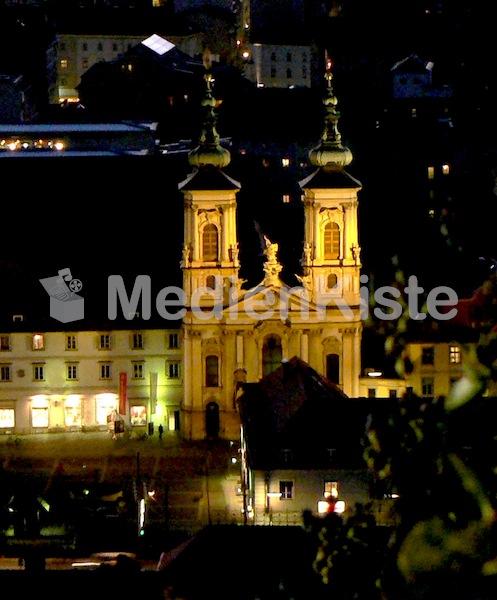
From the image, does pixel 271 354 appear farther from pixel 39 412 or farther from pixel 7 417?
pixel 7 417

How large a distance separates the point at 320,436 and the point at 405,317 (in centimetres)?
2747

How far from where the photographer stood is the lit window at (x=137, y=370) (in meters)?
46.9

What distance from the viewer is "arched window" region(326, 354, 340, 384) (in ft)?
151

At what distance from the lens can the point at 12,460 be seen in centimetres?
4384

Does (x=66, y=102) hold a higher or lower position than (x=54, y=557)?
higher

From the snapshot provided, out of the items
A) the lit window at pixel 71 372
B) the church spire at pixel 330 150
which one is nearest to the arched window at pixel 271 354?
the church spire at pixel 330 150

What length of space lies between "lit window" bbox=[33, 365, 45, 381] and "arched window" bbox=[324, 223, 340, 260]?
A: 24.6 feet

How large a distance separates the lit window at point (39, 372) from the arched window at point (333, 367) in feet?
22.7

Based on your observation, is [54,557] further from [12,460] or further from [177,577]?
[12,460]

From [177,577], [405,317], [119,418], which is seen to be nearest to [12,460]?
[119,418]

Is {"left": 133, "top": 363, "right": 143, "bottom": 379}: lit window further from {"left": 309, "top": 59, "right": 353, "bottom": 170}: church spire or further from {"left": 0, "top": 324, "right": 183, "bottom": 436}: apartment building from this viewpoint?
{"left": 309, "top": 59, "right": 353, "bottom": 170}: church spire

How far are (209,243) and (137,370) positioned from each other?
3.99 metres

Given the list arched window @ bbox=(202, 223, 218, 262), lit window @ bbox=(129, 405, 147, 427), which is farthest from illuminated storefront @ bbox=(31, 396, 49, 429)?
arched window @ bbox=(202, 223, 218, 262)

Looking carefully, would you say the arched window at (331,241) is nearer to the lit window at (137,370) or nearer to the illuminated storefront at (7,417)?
the lit window at (137,370)
